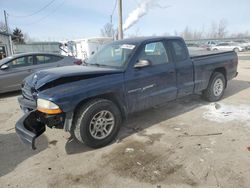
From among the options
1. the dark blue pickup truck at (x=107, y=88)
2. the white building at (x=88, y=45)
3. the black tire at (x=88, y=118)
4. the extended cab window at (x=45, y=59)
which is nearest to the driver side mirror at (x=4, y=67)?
the extended cab window at (x=45, y=59)

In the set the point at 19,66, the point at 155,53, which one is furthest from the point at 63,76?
the point at 19,66

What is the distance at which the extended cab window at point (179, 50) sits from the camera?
A: 4.78 meters

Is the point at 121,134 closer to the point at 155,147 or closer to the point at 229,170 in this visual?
the point at 155,147

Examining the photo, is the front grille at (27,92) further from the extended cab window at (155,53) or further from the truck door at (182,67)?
the truck door at (182,67)

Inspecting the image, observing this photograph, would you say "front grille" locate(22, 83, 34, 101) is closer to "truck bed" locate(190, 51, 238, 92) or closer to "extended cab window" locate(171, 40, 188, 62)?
"extended cab window" locate(171, 40, 188, 62)

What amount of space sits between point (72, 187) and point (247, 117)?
3.98 metres

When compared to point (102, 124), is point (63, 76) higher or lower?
higher

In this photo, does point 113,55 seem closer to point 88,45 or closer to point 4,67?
point 4,67

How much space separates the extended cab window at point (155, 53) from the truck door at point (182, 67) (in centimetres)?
25

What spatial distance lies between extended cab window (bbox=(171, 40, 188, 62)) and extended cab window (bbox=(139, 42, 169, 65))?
31 cm

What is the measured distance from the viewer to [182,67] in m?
4.80

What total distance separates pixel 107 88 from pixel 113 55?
1.09 m

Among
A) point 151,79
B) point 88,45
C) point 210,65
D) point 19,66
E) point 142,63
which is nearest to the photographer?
point 142,63

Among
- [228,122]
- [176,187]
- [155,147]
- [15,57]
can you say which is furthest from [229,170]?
[15,57]
